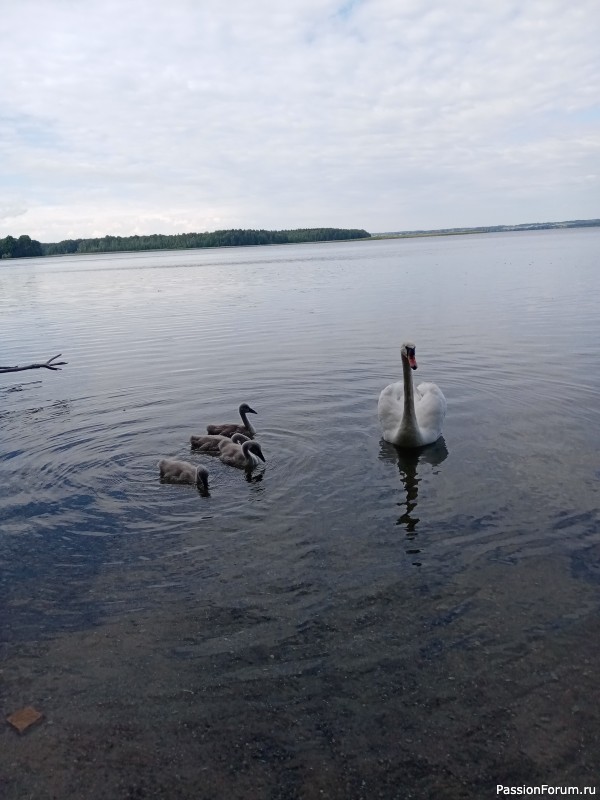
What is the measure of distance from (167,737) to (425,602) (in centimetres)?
279

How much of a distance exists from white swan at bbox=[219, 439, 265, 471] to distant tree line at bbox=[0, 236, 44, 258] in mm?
178212

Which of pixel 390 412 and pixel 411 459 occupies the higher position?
pixel 390 412

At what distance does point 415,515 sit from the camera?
8969 millimetres

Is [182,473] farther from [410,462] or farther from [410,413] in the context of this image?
[410,413]

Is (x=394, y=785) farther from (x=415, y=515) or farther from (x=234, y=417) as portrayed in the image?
(x=234, y=417)

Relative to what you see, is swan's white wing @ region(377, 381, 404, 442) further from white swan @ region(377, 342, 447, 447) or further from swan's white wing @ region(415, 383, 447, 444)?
swan's white wing @ region(415, 383, 447, 444)

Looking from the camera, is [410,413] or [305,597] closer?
[305,597]

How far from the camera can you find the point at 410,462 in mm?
11070

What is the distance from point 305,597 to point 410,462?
439cm

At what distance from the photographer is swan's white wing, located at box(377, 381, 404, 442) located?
12.0 m

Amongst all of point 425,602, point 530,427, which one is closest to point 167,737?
point 425,602

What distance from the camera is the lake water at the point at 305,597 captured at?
5172mm

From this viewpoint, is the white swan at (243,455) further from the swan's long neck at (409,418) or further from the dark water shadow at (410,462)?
the swan's long neck at (409,418)

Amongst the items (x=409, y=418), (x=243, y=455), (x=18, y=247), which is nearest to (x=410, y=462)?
(x=409, y=418)
